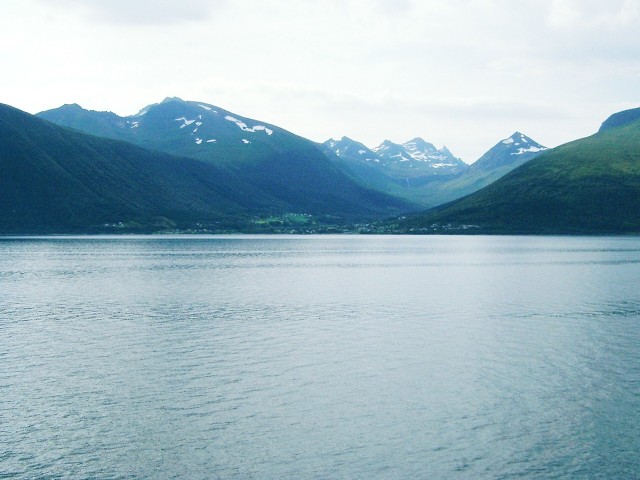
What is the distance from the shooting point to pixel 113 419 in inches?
1480

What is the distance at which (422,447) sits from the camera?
33.7 metres

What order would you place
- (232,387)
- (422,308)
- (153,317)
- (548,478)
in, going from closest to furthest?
(548,478) < (232,387) < (153,317) < (422,308)

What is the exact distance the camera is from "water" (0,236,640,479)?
31906 mm

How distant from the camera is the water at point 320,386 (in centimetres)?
3191

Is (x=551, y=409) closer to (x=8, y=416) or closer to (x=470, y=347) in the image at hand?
(x=470, y=347)

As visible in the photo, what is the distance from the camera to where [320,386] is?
44906 mm

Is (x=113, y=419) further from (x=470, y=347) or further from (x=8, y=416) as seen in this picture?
(x=470, y=347)

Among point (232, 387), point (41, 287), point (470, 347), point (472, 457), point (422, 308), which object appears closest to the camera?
point (472, 457)

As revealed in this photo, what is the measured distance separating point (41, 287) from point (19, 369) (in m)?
65.5

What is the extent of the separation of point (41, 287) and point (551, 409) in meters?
93.2

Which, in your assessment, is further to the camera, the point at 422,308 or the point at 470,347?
the point at 422,308

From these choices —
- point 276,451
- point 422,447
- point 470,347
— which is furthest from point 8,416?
point 470,347

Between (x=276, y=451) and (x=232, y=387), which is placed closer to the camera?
(x=276, y=451)

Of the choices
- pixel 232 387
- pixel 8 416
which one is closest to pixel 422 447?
pixel 232 387
